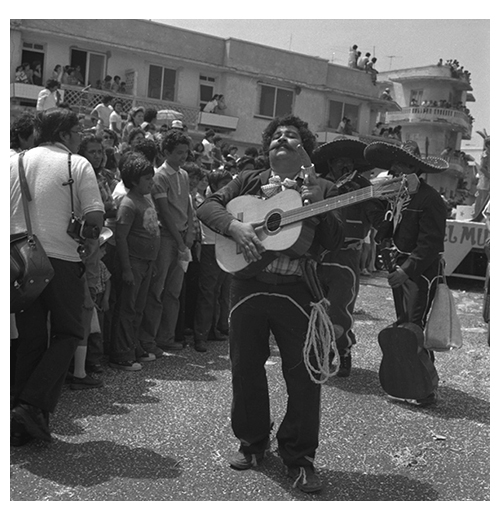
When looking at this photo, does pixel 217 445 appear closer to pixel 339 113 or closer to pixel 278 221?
pixel 278 221

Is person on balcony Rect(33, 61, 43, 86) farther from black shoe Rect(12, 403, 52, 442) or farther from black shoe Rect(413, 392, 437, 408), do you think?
black shoe Rect(12, 403, 52, 442)

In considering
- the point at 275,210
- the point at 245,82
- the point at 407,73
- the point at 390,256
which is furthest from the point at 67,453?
the point at 407,73

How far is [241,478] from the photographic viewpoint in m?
4.08

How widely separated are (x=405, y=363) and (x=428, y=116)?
43483 millimetres

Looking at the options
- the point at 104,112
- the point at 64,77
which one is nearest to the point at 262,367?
the point at 104,112

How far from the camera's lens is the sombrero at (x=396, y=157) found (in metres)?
5.66

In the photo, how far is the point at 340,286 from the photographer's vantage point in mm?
6594

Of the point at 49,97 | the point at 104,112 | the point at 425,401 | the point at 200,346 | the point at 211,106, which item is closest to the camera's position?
the point at 425,401

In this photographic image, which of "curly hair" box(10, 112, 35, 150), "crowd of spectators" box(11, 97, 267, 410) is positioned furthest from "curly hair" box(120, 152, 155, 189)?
"curly hair" box(10, 112, 35, 150)

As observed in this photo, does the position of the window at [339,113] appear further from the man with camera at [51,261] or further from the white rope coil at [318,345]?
the white rope coil at [318,345]

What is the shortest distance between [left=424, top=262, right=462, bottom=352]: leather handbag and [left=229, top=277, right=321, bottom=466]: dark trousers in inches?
72.6

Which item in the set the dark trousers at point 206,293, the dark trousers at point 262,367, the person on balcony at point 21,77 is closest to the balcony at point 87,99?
the person on balcony at point 21,77

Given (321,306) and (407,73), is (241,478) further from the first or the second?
(407,73)

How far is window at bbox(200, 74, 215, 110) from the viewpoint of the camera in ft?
92.8
